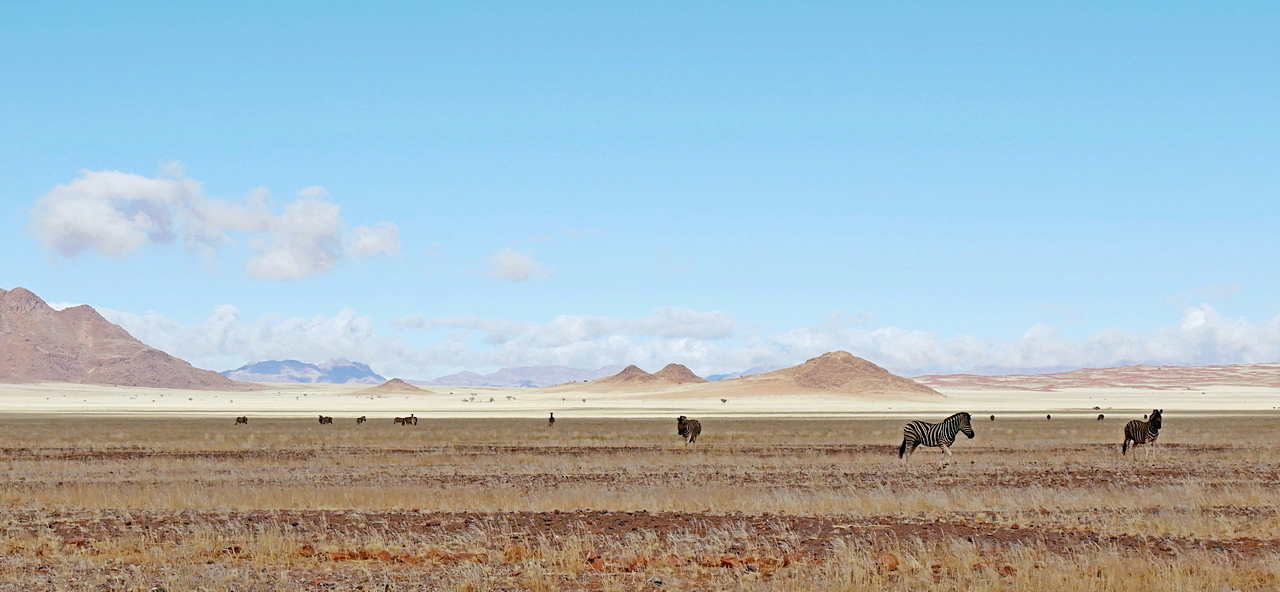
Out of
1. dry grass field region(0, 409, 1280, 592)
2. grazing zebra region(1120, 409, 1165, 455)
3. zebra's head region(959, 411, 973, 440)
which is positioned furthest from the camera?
zebra's head region(959, 411, 973, 440)

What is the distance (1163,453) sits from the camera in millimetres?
38312

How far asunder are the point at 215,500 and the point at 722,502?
8911 millimetres

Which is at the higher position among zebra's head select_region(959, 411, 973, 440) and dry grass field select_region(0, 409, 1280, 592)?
zebra's head select_region(959, 411, 973, 440)

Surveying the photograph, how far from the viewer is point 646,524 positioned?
57.6 feet

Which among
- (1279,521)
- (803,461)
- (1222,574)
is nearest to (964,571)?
(1222,574)

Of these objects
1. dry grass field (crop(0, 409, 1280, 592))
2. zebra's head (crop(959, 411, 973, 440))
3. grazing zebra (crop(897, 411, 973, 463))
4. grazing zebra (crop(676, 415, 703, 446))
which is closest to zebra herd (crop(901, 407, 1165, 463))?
grazing zebra (crop(897, 411, 973, 463))

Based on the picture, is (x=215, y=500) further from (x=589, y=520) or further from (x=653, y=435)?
(x=653, y=435)

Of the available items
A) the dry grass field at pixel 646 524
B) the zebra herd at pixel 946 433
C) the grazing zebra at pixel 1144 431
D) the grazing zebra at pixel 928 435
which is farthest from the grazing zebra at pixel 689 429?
the grazing zebra at pixel 1144 431

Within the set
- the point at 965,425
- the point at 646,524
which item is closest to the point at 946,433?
the point at 965,425

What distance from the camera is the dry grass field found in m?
13.0

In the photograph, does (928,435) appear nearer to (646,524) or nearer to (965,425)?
(965,425)

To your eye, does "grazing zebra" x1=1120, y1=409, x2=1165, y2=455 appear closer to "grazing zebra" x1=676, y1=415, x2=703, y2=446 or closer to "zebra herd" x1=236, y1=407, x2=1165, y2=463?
"zebra herd" x1=236, y1=407, x2=1165, y2=463

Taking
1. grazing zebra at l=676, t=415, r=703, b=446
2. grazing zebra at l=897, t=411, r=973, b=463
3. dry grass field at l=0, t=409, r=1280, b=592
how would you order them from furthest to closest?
grazing zebra at l=676, t=415, r=703, b=446, grazing zebra at l=897, t=411, r=973, b=463, dry grass field at l=0, t=409, r=1280, b=592

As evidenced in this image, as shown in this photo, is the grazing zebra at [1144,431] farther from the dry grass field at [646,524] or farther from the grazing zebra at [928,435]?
the grazing zebra at [928,435]
